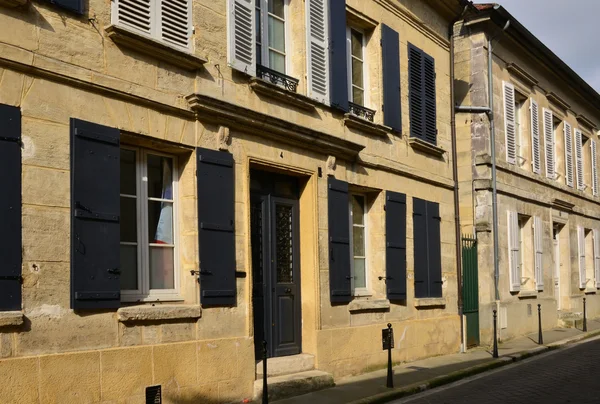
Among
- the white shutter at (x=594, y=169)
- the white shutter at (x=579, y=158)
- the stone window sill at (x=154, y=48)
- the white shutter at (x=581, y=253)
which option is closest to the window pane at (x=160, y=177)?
the stone window sill at (x=154, y=48)

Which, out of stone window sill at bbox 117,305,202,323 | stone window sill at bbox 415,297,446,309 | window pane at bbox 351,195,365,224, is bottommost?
stone window sill at bbox 415,297,446,309

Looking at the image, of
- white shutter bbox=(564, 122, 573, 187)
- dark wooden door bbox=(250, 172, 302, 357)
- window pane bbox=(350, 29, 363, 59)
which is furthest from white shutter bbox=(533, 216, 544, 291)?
dark wooden door bbox=(250, 172, 302, 357)

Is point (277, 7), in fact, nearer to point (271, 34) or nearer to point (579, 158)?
point (271, 34)

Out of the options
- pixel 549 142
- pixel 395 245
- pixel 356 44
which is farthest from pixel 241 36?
pixel 549 142

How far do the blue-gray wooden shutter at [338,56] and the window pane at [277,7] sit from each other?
0.84 meters

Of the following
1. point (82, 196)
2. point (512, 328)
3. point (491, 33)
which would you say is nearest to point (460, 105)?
point (491, 33)

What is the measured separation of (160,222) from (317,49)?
3.63 meters

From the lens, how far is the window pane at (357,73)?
11.3 m

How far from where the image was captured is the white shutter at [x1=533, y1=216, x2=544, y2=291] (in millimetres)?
16734

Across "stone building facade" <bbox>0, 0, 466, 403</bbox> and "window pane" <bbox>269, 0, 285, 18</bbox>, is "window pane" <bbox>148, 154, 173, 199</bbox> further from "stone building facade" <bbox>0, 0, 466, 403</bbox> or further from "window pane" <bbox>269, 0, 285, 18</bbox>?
"window pane" <bbox>269, 0, 285, 18</bbox>

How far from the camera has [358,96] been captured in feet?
37.1

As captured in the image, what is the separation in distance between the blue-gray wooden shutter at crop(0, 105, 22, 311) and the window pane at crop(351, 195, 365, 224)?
602 centimetres

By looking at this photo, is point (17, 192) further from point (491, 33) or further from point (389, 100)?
point (491, 33)

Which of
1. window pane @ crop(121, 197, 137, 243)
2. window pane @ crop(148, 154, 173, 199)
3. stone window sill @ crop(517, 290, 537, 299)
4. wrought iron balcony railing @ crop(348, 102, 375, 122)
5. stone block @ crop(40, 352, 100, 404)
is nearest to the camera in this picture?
stone block @ crop(40, 352, 100, 404)
